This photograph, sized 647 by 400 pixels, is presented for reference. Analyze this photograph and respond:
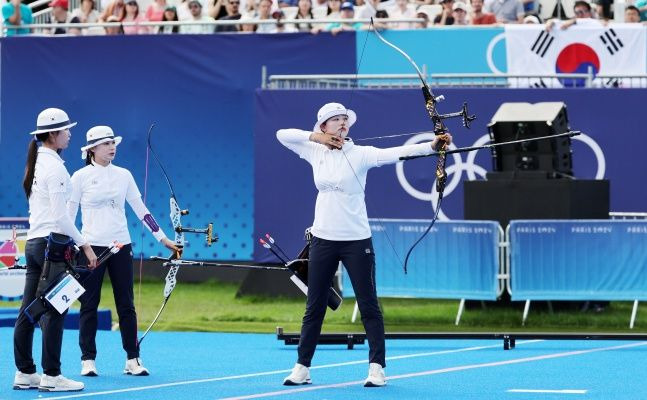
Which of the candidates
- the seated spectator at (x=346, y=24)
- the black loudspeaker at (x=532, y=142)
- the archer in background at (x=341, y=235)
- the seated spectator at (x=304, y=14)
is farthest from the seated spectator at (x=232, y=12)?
the archer in background at (x=341, y=235)

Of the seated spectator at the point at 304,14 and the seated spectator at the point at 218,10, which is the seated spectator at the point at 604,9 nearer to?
the seated spectator at the point at 304,14

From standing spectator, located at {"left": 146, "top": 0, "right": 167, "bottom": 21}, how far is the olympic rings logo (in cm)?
504

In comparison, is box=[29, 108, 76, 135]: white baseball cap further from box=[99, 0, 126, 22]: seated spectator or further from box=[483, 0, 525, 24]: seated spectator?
box=[99, 0, 126, 22]: seated spectator

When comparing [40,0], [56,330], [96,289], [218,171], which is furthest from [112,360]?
[40,0]

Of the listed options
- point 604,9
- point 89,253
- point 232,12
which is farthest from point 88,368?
point 604,9

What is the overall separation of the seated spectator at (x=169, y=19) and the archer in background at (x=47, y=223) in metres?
9.75

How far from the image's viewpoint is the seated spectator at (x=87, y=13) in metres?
21.3

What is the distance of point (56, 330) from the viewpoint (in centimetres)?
1023

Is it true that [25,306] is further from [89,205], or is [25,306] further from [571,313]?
[571,313]

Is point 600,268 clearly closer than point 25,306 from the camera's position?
No

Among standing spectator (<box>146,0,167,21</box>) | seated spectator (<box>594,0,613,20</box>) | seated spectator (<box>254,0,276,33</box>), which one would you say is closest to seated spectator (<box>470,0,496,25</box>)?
seated spectator (<box>594,0,613,20</box>)

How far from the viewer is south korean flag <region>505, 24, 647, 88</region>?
17828 mm

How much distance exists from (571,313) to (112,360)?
5.97m

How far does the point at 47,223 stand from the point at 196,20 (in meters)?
10.6
